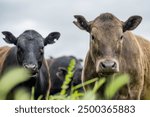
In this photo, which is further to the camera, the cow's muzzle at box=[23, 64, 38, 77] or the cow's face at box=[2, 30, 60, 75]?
the cow's face at box=[2, 30, 60, 75]

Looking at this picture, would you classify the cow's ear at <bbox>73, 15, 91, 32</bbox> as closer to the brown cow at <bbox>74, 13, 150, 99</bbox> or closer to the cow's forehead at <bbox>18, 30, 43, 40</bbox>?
the brown cow at <bbox>74, 13, 150, 99</bbox>

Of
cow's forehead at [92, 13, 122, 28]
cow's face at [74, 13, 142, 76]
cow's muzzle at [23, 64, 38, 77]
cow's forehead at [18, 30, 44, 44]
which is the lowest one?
cow's muzzle at [23, 64, 38, 77]

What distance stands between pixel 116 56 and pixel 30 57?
3097mm

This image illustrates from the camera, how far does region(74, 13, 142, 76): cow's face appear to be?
1011 cm

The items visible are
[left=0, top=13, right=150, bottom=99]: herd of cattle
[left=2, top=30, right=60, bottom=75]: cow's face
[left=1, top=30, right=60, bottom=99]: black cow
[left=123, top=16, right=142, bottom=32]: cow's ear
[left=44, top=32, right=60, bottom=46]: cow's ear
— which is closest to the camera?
[left=0, top=13, right=150, bottom=99]: herd of cattle

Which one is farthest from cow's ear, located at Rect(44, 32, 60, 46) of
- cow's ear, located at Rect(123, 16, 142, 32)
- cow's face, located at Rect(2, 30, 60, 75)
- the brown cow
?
cow's ear, located at Rect(123, 16, 142, 32)

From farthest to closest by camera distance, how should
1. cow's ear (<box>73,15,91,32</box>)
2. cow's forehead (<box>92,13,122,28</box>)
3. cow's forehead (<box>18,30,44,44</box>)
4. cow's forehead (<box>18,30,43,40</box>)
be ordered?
cow's forehead (<box>18,30,43,40</box>)
cow's forehead (<box>18,30,44,44</box>)
cow's ear (<box>73,15,91,32</box>)
cow's forehead (<box>92,13,122,28</box>)

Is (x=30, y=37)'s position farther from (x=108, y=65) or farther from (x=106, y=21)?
(x=108, y=65)

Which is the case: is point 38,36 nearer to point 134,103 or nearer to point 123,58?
point 123,58

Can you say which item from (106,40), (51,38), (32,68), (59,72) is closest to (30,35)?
(51,38)

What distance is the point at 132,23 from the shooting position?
12461 millimetres

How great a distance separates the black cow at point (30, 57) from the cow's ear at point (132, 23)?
2.58 metres

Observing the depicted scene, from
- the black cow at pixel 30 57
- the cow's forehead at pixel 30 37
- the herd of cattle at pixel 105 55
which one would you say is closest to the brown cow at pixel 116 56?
the herd of cattle at pixel 105 55

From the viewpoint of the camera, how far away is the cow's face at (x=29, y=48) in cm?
1259
